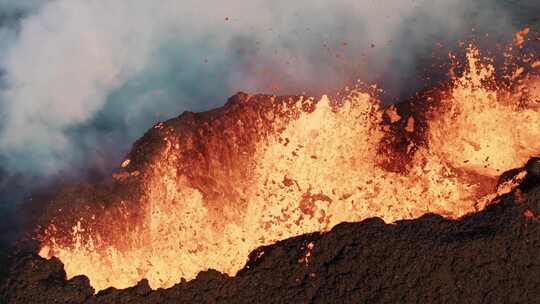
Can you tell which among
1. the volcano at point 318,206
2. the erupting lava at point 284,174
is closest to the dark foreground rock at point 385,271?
the volcano at point 318,206

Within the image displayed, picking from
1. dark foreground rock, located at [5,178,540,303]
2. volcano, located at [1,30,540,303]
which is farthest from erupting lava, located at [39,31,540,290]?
dark foreground rock, located at [5,178,540,303]

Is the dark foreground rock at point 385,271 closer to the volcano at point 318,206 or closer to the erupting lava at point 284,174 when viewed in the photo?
the volcano at point 318,206

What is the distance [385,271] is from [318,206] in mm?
941

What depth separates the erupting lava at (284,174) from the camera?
596cm

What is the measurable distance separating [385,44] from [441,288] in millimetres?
2748

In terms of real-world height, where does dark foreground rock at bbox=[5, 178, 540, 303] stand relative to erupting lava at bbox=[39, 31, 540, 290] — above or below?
below

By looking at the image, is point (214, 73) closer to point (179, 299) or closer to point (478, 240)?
point (179, 299)

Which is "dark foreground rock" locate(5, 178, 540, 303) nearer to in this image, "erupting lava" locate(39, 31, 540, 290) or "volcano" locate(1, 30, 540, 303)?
"volcano" locate(1, 30, 540, 303)

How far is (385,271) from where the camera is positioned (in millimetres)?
5883

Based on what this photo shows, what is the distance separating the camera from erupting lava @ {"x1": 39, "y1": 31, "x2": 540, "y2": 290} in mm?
5965

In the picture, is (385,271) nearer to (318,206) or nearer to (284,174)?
(318,206)

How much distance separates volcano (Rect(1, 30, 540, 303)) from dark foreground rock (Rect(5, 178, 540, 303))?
13mm

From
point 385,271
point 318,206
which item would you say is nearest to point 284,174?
point 318,206

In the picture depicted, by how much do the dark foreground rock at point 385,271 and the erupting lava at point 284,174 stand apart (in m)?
0.18
